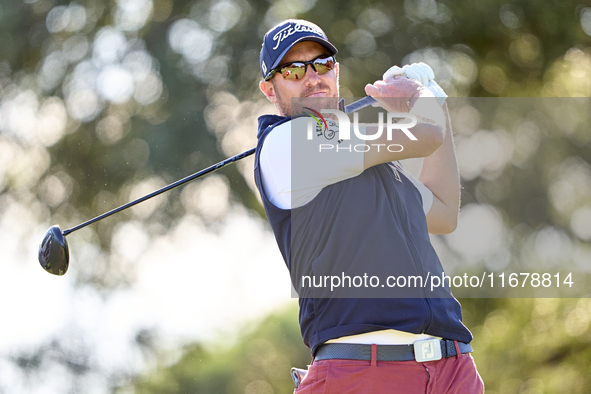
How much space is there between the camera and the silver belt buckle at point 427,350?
7.07 ft

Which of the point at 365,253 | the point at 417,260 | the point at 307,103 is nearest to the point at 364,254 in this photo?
the point at 365,253

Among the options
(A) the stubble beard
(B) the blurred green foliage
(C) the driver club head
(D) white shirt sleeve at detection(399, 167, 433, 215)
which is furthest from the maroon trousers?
(B) the blurred green foliage

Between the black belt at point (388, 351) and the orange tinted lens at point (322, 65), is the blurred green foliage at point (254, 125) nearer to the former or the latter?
the orange tinted lens at point (322, 65)

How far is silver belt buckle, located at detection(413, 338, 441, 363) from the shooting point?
2156 mm

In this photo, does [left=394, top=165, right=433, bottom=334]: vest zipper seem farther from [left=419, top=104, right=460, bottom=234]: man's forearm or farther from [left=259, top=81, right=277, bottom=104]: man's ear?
[left=259, top=81, right=277, bottom=104]: man's ear

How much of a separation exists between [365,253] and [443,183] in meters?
0.72

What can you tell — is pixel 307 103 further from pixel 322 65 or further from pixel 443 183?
pixel 443 183

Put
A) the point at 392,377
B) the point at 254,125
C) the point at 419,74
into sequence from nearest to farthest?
the point at 392,377
the point at 419,74
the point at 254,125

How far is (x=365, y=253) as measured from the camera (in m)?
2.20

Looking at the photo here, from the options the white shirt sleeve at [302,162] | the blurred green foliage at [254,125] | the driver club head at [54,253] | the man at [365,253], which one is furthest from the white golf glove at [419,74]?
the blurred green foliage at [254,125]

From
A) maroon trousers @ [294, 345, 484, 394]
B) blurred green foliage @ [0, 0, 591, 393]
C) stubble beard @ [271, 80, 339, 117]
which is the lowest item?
maroon trousers @ [294, 345, 484, 394]

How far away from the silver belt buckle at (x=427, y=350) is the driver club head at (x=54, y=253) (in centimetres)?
189

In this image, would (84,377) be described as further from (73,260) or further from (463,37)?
(463,37)

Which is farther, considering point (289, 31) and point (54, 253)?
point (54, 253)
